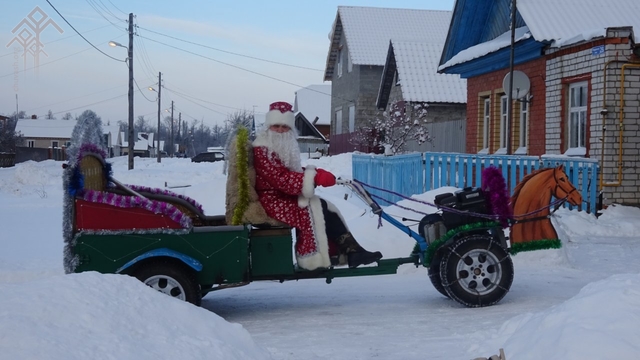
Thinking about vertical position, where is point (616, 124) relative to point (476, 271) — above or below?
above

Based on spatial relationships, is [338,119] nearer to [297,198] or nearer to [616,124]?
[616,124]

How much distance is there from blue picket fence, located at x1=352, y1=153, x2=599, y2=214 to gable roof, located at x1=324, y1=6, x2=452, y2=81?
2455 centimetres

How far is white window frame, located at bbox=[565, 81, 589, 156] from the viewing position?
16.2m

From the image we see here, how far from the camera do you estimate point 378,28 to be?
42312mm

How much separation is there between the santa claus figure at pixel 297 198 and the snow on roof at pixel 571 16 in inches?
407

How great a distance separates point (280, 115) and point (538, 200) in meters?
3.19

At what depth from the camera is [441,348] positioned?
19.7 ft

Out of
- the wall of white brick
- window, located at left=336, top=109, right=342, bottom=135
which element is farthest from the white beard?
window, located at left=336, top=109, right=342, bottom=135

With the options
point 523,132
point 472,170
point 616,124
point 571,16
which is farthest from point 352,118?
point 616,124

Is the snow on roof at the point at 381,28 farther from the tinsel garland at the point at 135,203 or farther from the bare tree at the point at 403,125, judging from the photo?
the tinsel garland at the point at 135,203

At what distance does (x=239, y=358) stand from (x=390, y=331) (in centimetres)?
217

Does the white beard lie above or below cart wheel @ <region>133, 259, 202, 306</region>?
above

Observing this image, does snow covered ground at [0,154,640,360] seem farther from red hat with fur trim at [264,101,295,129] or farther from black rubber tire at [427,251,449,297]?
red hat with fur trim at [264,101,295,129]

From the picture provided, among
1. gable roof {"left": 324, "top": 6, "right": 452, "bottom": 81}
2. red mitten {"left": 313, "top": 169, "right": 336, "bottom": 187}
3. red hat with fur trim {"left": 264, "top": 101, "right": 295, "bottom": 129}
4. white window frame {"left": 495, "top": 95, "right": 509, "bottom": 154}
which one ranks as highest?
gable roof {"left": 324, "top": 6, "right": 452, "bottom": 81}
